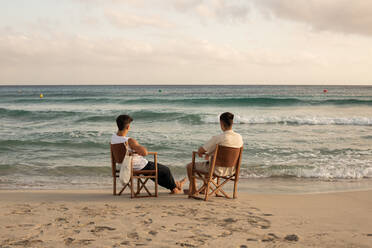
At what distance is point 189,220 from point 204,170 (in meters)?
1.25

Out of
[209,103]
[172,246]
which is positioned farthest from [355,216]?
[209,103]

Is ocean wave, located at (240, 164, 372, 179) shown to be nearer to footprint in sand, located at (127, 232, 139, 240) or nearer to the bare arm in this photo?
the bare arm

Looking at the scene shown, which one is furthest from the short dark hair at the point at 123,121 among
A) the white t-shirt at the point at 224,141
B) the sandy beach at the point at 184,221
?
the white t-shirt at the point at 224,141

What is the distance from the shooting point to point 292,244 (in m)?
3.32

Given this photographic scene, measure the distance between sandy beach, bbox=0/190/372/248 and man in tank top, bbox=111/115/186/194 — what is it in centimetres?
23

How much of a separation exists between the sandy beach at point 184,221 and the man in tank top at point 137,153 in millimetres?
227

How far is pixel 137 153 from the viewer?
16.8ft

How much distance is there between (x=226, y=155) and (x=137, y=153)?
1.33m

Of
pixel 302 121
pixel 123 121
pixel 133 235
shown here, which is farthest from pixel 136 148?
pixel 302 121

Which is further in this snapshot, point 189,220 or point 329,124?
point 329,124

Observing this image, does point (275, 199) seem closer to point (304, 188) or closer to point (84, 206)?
point (304, 188)

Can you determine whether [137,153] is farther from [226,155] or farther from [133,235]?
[133,235]

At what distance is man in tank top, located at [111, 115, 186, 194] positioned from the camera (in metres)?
5.08

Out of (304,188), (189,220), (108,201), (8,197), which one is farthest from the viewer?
(304,188)
